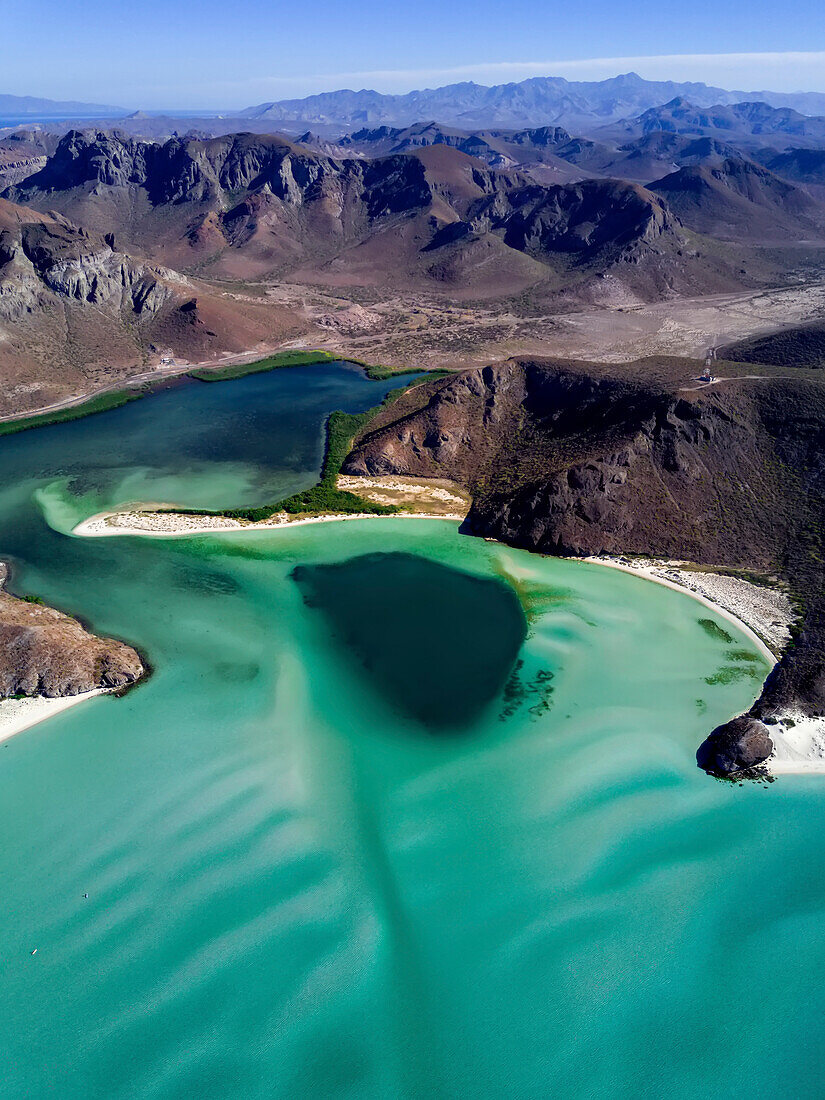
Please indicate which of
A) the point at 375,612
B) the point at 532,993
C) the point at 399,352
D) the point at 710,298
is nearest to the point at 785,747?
the point at 532,993

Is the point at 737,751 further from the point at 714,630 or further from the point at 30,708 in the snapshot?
the point at 30,708

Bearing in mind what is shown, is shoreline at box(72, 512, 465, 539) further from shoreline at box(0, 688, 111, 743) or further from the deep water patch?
shoreline at box(0, 688, 111, 743)

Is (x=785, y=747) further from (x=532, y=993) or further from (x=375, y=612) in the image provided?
(x=375, y=612)

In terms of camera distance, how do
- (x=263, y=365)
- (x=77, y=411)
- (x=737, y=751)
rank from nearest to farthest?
(x=737, y=751)
(x=77, y=411)
(x=263, y=365)

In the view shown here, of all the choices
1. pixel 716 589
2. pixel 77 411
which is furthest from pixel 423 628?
pixel 77 411

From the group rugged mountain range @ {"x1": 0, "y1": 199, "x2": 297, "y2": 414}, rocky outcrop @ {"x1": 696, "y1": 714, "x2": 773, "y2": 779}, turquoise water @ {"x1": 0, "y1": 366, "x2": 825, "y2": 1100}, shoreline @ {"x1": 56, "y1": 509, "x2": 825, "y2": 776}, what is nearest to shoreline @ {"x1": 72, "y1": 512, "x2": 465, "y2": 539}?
shoreline @ {"x1": 56, "y1": 509, "x2": 825, "y2": 776}

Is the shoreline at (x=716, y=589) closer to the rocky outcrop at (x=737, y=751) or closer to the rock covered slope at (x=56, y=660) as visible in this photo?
the rocky outcrop at (x=737, y=751)
